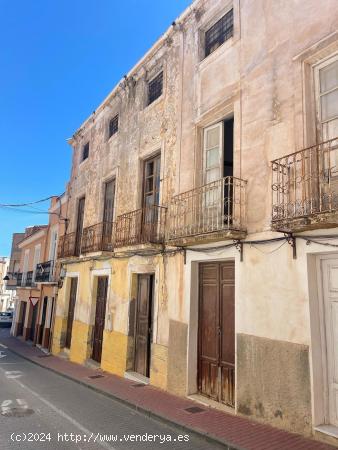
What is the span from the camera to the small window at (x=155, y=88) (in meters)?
10.4

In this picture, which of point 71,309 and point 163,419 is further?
point 71,309

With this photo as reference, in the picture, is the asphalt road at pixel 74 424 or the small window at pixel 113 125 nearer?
the asphalt road at pixel 74 424

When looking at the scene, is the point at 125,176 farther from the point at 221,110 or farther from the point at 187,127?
the point at 221,110

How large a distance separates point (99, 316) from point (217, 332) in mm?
5867

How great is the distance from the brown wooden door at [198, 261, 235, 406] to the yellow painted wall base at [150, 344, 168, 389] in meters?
0.96

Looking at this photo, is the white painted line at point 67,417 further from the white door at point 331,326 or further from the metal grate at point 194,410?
the white door at point 331,326

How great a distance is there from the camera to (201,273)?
25.7ft

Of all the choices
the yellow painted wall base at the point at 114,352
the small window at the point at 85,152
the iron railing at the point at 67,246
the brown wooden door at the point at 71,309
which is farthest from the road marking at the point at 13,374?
the small window at the point at 85,152

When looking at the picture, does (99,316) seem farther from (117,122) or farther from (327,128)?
(327,128)

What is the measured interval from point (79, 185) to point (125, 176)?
15.2 feet

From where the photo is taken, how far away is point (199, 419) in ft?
19.6

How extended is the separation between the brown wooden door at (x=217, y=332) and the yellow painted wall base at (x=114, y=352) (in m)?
2.89

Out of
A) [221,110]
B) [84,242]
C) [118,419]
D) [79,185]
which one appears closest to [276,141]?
[221,110]

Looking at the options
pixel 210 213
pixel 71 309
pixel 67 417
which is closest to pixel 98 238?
pixel 71 309
